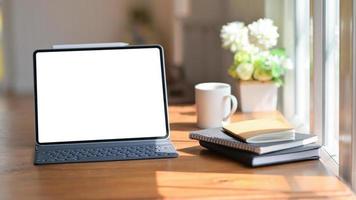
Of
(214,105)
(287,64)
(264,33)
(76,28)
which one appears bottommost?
(214,105)

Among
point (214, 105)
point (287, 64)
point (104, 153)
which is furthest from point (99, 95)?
point (287, 64)

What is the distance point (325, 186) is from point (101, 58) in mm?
706

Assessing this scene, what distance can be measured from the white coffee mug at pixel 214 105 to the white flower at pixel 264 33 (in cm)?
29

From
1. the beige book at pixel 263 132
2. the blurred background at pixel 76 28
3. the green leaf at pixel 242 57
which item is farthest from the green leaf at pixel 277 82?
the blurred background at pixel 76 28

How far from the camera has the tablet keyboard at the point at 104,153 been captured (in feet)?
5.69

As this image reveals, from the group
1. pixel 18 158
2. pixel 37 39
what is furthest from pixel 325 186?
pixel 37 39

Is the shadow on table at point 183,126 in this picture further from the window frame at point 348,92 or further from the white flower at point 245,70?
the window frame at point 348,92

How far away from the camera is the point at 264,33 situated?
2246 millimetres

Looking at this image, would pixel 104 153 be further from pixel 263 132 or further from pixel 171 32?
pixel 171 32

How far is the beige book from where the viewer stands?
66.2 inches

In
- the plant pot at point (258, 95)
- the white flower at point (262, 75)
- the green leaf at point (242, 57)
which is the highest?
the green leaf at point (242, 57)

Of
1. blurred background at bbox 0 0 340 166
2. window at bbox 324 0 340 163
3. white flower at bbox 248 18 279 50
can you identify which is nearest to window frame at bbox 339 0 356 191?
window at bbox 324 0 340 163

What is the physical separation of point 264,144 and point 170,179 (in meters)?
0.25

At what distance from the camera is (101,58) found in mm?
1872
